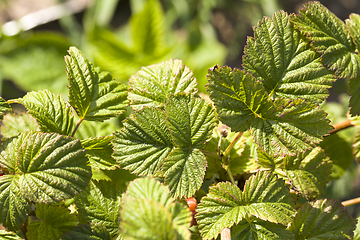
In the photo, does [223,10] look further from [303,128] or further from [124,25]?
[303,128]

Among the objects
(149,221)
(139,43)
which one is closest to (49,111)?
(149,221)

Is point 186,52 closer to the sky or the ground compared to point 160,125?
closer to the sky

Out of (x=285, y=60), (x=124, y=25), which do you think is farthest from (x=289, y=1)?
(x=285, y=60)

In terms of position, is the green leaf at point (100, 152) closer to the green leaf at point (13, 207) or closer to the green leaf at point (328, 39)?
the green leaf at point (13, 207)

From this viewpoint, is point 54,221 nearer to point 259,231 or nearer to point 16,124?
point 16,124

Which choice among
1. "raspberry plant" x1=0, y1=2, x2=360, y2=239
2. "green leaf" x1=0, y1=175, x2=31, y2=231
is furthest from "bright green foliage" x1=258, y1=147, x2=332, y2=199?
"green leaf" x1=0, y1=175, x2=31, y2=231
